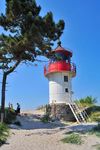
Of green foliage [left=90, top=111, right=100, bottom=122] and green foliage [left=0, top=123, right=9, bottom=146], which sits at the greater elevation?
green foliage [left=90, top=111, right=100, bottom=122]

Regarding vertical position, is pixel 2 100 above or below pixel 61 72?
below

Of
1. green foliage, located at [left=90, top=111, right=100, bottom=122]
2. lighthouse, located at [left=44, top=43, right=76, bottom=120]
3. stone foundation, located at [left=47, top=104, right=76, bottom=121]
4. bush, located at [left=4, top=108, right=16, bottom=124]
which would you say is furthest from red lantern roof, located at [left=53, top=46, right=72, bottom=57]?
bush, located at [left=4, top=108, right=16, bottom=124]

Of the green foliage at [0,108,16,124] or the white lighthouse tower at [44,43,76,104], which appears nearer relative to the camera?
the green foliage at [0,108,16,124]

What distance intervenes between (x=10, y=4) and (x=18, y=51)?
3193 millimetres

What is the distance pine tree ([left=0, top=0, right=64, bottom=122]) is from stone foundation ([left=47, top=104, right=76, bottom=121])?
13.0 metres

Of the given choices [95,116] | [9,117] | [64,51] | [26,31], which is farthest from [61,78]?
[26,31]

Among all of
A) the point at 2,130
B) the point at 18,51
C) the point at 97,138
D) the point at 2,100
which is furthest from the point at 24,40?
the point at 97,138

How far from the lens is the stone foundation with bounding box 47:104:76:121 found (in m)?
36.6

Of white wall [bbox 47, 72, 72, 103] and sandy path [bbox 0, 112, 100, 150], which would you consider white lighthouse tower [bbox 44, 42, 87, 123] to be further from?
sandy path [bbox 0, 112, 100, 150]

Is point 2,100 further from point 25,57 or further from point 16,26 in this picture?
point 16,26

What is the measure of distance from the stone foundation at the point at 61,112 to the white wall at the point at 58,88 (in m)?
1.10

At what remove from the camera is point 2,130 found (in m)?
19.3

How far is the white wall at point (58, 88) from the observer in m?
38.3

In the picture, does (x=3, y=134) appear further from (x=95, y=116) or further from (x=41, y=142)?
(x=95, y=116)
